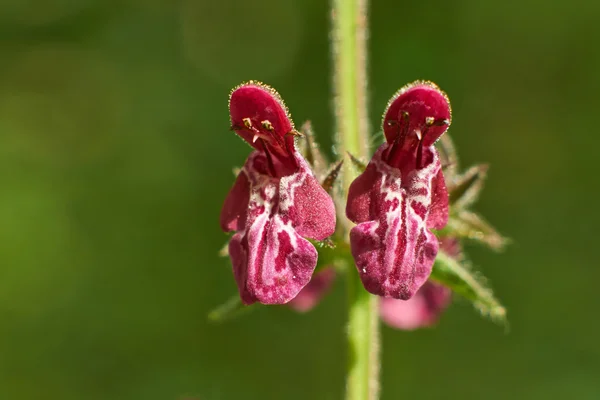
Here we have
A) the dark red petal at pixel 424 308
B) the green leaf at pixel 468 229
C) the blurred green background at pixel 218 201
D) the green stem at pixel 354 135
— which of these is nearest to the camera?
the green stem at pixel 354 135

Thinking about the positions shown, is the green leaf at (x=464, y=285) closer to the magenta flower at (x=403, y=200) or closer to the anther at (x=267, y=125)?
the magenta flower at (x=403, y=200)

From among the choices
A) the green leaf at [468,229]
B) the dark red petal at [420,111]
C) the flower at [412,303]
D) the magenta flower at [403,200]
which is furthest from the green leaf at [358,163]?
the flower at [412,303]

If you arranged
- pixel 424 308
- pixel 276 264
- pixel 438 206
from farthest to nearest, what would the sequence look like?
Answer: pixel 424 308 < pixel 438 206 < pixel 276 264

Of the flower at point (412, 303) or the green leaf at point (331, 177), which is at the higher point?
the green leaf at point (331, 177)

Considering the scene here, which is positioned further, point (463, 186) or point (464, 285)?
point (463, 186)

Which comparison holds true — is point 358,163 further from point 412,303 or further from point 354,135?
point 412,303

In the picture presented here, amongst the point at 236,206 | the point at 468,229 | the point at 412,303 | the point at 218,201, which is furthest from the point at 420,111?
the point at 218,201
